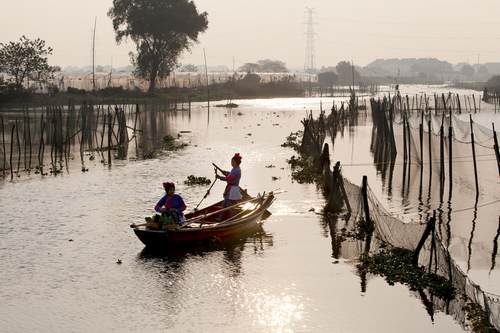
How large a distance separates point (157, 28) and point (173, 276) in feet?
195

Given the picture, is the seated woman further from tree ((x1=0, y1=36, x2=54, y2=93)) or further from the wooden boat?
tree ((x1=0, y1=36, x2=54, y2=93))

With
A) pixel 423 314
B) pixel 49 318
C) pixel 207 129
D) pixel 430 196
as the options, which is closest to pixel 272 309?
pixel 423 314

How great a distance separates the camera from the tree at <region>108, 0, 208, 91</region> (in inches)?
2621

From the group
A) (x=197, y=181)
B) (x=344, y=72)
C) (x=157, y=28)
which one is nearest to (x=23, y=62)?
(x=157, y=28)

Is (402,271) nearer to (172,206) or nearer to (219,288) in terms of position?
(219,288)

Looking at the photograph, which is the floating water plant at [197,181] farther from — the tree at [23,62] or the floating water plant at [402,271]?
the tree at [23,62]

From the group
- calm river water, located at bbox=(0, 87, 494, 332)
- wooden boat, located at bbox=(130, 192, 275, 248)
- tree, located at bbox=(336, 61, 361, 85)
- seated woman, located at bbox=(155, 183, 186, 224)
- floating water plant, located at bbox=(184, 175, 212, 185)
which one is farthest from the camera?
tree, located at bbox=(336, 61, 361, 85)

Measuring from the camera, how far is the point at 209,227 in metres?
12.9

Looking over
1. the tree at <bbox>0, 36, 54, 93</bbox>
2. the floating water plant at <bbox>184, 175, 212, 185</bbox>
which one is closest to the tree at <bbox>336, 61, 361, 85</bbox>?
the tree at <bbox>0, 36, 54, 93</bbox>

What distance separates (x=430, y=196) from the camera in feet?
58.3

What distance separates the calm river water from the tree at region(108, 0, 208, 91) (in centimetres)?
4978

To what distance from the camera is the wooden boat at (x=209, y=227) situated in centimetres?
1241

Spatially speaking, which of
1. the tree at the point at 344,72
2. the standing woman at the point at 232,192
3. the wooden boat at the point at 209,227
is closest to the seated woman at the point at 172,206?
the wooden boat at the point at 209,227

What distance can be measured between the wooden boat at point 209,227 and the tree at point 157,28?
55.5 meters
